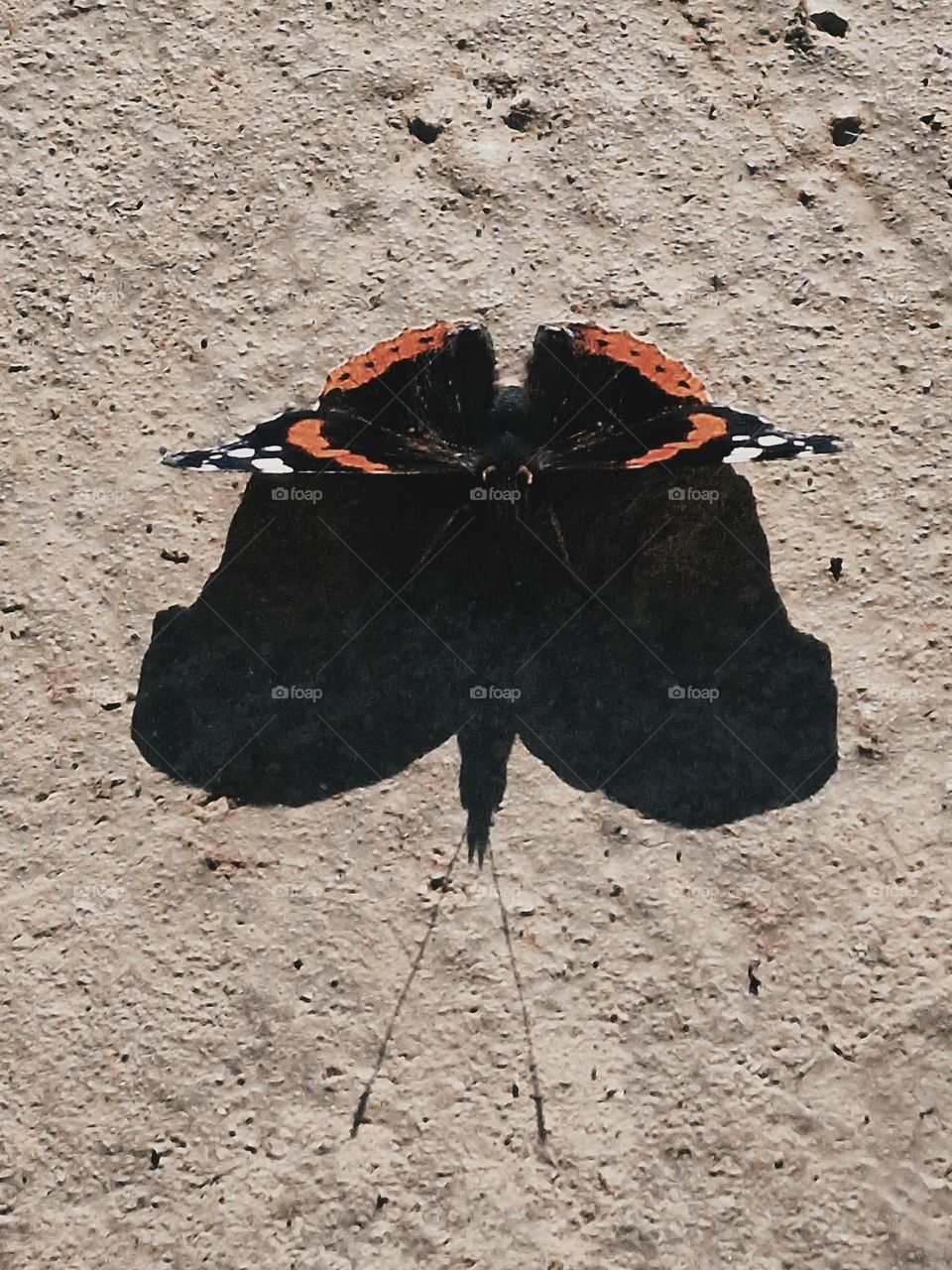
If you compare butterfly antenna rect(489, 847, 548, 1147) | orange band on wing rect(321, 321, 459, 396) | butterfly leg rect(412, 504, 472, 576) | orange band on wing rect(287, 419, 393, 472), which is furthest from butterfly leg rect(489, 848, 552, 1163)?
orange band on wing rect(321, 321, 459, 396)

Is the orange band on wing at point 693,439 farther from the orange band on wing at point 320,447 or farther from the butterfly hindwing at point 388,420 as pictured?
the orange band on wing at point 320,447

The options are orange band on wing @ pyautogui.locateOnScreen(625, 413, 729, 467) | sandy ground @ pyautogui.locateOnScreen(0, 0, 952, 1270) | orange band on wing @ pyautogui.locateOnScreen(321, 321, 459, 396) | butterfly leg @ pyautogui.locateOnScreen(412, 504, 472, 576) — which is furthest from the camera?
butterfly leg @ pyautogui.locateOnScreen(412, 504, 472, 576)

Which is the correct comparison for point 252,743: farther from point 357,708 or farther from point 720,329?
point 720,329

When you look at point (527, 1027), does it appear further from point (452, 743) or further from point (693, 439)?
point (693, 439)

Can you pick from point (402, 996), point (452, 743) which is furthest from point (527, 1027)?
point (452, 743)

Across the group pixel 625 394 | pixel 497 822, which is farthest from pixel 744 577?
pixel 497 822

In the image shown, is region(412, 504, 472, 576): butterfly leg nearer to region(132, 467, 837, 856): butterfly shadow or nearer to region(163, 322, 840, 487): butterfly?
region(132, 467, 837, 856): butterfly shadow
